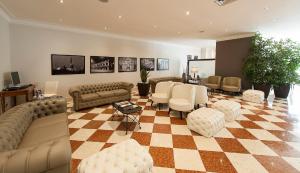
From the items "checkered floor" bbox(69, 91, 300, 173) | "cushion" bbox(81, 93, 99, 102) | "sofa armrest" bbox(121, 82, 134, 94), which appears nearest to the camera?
"checkered floor" bbox(69, 91, 300, 173)

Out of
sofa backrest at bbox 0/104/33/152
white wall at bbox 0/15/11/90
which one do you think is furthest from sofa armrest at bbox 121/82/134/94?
white wall at bbox 0/15/11/90

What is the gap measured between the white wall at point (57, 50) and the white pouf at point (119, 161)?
16.8 ft

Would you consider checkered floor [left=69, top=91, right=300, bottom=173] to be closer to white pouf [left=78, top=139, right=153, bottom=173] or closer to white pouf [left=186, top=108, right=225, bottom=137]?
white pouf [left=186, top=108, right=225, bottom=137]

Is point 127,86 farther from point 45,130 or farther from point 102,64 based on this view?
point 45,130

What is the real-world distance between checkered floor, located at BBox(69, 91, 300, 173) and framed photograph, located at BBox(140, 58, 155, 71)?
15.1 ft

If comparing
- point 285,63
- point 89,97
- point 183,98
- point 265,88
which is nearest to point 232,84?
point 265,88

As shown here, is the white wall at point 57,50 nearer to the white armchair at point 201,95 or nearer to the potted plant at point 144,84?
the potted plant at point 144,84

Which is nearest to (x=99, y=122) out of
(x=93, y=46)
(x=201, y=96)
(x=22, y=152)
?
(x=22, y=152)

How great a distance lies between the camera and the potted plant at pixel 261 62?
Result: 6453 millimetres

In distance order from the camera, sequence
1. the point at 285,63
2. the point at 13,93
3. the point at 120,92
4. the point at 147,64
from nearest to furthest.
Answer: the point at 13,93 → the point at 120,92 → the point at 285,63 → the point at 147,64

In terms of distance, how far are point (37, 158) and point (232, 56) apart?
8571 mm

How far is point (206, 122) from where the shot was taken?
10.0 feet

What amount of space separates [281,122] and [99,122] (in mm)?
4785

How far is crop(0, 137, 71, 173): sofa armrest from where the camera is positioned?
4.03 feet
